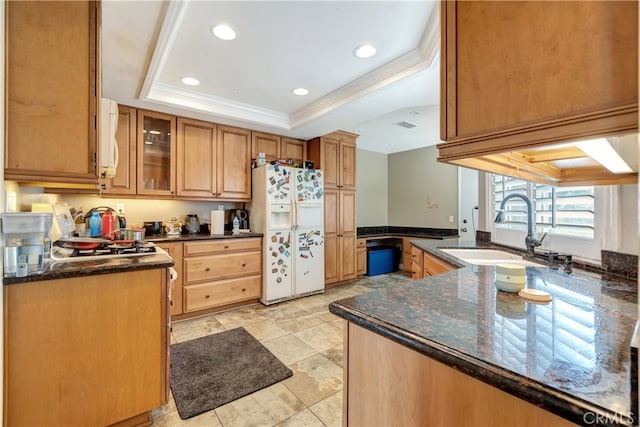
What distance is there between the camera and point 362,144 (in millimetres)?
5355

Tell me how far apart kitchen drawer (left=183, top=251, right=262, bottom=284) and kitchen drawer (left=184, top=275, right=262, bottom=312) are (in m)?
0.07

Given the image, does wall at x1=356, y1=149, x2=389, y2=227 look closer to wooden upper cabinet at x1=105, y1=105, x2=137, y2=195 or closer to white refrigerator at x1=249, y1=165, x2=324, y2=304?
white refrigerator at x1=249, y1=165, x2=324, y2=304

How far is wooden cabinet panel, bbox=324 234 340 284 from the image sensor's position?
4.30m

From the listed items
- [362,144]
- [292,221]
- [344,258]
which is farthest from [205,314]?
[362,144]

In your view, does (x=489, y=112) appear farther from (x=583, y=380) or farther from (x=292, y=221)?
(x=292, y=221)

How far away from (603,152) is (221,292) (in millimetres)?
3351

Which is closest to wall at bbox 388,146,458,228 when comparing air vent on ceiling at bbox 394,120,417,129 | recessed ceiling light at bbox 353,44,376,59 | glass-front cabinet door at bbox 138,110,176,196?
air vent on ceiling at bbox 394,120,417,129

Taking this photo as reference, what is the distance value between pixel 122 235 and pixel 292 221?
72.6 inches

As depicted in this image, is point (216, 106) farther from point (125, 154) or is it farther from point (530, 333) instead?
point (530, 333)

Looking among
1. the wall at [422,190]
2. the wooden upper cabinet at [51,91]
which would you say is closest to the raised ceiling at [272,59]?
the wooden upper cabinet at [51,91]

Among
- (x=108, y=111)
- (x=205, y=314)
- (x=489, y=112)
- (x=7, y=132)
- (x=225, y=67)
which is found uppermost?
(x=225, y=67)

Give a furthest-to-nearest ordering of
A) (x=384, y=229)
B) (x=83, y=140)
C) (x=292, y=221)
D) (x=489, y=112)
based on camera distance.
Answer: (x=384, y=229), (x=292, y=221), (x=83, y=140), (x=489, y=112)

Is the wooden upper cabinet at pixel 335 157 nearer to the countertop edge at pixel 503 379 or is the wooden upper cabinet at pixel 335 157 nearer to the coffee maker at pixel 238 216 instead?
the coffee maker at pixel 238 216

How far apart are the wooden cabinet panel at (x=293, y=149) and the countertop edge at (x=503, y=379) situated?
355 centimetres
